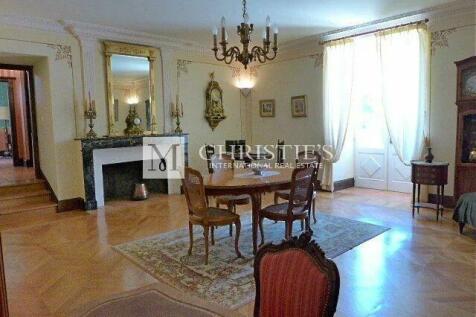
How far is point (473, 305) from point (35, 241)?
428cm

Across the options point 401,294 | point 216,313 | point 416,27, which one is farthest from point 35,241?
point 416,27

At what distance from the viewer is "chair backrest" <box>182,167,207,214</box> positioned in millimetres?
3098

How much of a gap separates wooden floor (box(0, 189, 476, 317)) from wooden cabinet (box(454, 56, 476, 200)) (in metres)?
0.52

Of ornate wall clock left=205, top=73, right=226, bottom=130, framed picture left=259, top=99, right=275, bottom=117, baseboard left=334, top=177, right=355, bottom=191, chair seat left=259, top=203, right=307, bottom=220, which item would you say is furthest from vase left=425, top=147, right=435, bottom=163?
ornate wall clock left=205, top=73, right=226, bottom=130

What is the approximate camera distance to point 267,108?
7301mm

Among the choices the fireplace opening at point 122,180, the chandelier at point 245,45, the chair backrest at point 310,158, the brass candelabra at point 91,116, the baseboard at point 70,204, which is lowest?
the baseboard at point 70,204

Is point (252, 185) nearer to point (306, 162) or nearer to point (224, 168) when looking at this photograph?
point (224, 168)

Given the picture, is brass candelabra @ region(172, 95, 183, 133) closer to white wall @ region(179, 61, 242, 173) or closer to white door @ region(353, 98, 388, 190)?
white wall @ region(179, 61, 242, 173)

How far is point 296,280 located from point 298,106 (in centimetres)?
576

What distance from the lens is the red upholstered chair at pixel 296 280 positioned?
1.11 metres

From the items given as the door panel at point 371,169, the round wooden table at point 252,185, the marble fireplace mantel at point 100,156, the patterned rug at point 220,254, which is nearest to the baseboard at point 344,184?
the door panel at point 371,169

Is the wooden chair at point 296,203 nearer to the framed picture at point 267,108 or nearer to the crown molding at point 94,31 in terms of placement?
the framed picture at point 267,108

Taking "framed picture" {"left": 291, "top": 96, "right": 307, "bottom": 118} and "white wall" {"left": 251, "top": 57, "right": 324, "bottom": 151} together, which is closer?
"white wall" {"left": 251, "top": 57, "right": 324, "bottom": 151}

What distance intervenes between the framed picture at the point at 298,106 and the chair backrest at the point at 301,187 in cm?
331
